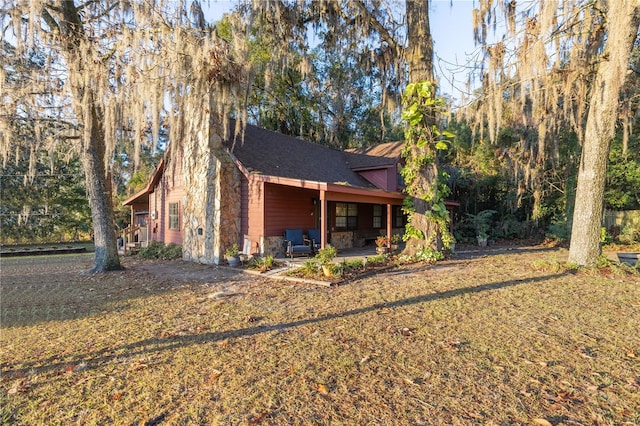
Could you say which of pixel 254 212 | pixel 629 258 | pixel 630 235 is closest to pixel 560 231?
pixel 630 235

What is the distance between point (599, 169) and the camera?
26.1 feet

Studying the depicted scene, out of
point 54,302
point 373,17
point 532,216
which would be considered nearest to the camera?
point 54,302

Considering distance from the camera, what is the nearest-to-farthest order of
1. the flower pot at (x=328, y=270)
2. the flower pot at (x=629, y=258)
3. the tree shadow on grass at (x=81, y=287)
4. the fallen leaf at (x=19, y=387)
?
the fallen leaf at (x=19, y=387) → the tree shadow on grass at (x=81, y=287) → the flower pot at (x=328, y=270) → the flower pot at (x=629, y=258)

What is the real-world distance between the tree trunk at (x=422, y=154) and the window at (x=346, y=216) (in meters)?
3.35

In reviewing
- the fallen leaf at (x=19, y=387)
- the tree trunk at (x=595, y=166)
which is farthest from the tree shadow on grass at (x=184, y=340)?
the tree trunk at (x=595, y=166)

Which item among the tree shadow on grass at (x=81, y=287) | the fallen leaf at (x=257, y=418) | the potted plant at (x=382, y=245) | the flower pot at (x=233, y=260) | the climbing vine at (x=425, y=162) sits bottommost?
the fallen leaf at (x=257, y=418)

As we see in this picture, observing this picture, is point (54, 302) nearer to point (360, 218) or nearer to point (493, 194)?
point (360, 218)

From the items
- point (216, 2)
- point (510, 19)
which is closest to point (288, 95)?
point (216, 2)

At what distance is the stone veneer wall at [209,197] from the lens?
10.6 meters

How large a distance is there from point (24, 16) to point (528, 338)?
37.4ft

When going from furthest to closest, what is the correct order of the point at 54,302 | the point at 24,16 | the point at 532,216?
the point at 532,216
the point at 24,16
the point at 54,302

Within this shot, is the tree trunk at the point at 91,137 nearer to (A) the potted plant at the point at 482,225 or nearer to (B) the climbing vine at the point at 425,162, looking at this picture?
(B) the climbing vine at the point at 425,162

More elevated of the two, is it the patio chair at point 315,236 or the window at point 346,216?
the window at point 346,216

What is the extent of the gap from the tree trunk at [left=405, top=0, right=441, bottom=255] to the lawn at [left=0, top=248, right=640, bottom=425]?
366 cm
